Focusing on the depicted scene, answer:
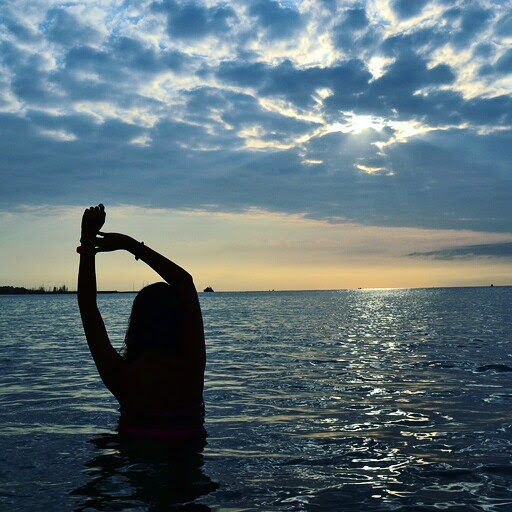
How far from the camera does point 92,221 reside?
15.6 feet

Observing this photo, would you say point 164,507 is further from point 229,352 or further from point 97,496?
point 229,352

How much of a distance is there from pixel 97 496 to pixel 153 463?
1.02 m

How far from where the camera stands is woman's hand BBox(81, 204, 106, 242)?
4.72m

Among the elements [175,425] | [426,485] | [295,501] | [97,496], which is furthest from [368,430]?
[97,496]

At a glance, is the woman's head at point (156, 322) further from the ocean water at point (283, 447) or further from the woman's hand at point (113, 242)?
the ocean water at point (283, 447)

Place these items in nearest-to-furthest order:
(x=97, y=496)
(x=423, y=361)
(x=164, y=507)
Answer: (x=164, y=507), (x=97, y=496), (x=423, y=361)

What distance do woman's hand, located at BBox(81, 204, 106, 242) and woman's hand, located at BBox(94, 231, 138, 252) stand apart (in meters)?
0.07

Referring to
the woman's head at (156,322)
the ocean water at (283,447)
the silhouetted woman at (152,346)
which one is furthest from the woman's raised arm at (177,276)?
the ocean water at (283,447)

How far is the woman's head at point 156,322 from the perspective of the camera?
18.0 ft

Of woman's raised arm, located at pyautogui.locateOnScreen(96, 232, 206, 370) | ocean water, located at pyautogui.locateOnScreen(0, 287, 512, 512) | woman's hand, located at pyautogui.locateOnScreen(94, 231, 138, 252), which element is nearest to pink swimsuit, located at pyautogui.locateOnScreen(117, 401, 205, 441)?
ocean water, located at pyautogui.locateOnScreen(0, 287, 512, 512)

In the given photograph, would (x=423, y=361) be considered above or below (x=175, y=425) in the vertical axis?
below

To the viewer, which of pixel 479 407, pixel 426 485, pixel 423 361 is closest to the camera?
pixel 426 485

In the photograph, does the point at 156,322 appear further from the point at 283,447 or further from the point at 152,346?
the point at 283,447

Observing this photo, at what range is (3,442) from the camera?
8227 mm
